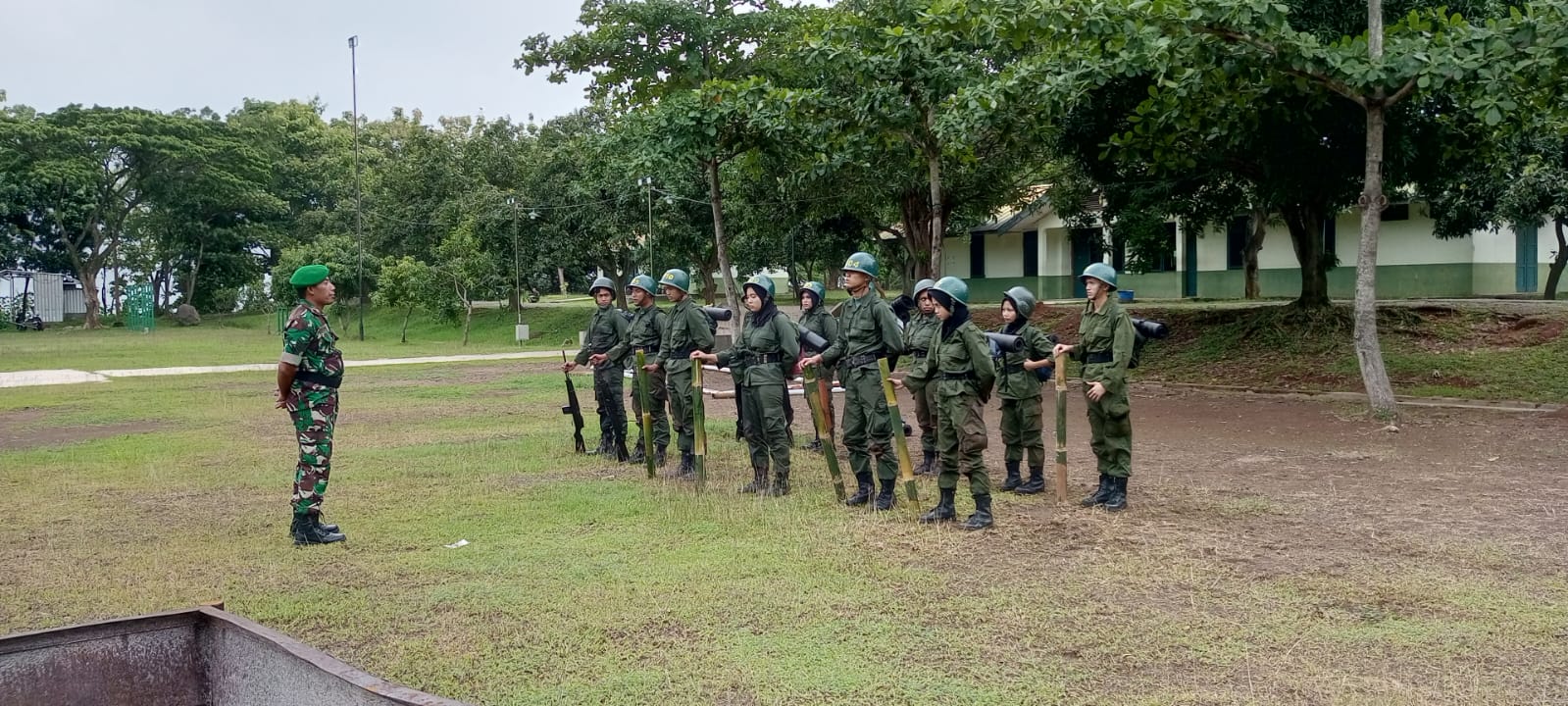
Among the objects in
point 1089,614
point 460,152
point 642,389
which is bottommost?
point 1089,614

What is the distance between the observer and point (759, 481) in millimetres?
9523

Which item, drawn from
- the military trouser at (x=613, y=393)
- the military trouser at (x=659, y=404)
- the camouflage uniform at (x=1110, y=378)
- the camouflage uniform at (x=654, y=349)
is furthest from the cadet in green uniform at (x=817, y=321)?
the camouflage uniform at (x=1110, y=378)

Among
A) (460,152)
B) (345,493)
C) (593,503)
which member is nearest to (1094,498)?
(593,503)

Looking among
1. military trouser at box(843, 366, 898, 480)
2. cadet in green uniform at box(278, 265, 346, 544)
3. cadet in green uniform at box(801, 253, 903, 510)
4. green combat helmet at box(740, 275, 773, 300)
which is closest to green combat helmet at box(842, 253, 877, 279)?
cadet in green uniform at box(801, 253, 903, 510)

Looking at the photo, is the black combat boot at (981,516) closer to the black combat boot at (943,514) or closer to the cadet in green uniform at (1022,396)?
the black combat boot at (943,514)

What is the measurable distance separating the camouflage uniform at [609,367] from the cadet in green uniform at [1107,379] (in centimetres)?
455

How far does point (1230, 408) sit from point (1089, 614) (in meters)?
9.78

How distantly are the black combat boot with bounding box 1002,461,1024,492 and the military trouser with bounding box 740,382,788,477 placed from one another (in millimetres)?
1736

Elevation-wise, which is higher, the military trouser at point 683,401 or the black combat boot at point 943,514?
the military trouser at point 683,401

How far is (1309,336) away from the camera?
714 inches

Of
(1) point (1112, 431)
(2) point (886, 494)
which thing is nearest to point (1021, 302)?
(1) point (1112, 431)

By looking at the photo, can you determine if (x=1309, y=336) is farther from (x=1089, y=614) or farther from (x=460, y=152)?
(x=460, y=152)

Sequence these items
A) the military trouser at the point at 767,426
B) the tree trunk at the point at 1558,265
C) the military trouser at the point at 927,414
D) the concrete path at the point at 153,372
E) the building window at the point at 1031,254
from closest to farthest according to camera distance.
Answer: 1. the military trouser at the point at 767,426
2. the military trouser at the point at 927,414
3. the concrete path at the point at 153,372
4. the tree trunk at the point at 1558,265
5. the building window at the point at 1031,254

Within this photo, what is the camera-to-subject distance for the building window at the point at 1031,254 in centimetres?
3781
